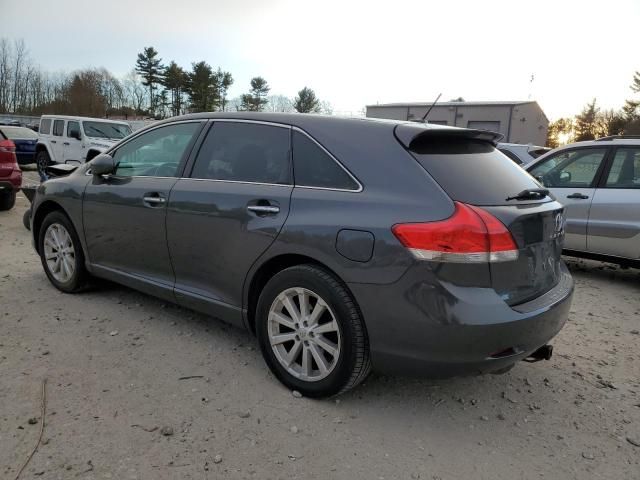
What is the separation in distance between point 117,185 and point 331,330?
2270 millimetres

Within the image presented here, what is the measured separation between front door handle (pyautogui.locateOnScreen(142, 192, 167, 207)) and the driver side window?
18 centimetres

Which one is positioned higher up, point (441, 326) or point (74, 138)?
point (74, 138)

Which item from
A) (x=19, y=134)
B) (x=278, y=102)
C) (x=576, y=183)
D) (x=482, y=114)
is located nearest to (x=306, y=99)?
(x=278, y=102)

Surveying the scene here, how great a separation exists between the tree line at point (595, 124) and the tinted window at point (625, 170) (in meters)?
45.6

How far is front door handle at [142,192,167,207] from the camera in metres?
3.62

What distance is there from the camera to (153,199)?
367 centimetres

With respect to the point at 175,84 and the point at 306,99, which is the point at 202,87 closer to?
the point at 175,84

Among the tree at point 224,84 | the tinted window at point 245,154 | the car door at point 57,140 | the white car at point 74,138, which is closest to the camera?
the tinted window at point 245,154

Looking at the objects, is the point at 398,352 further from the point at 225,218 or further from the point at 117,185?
the point at 117,185

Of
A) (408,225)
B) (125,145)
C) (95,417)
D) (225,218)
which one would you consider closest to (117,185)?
(125,145)

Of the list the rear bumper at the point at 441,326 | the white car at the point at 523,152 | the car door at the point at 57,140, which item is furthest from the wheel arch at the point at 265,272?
the car door at the point at 57,140

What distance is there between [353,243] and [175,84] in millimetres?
64783

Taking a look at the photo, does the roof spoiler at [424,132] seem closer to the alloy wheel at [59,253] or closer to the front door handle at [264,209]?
the front door handle at [264,209]

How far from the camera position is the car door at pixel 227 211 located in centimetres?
306
